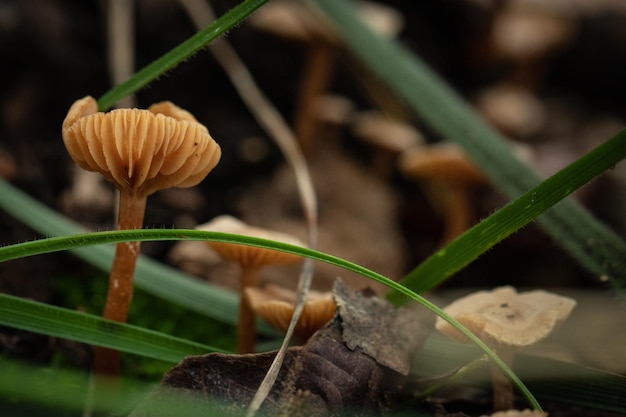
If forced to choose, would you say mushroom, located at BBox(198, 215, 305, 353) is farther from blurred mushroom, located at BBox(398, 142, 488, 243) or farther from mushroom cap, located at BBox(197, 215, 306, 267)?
blurred mushroom, located at BBox(398, 142, 488, 243)

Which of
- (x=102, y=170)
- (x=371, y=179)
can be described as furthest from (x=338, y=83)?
(x=102, y=170)

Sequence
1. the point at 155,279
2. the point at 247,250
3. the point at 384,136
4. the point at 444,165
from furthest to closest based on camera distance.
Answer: the point at 384,136, the point at 444,165, the point at 155,279, the point at 247,250

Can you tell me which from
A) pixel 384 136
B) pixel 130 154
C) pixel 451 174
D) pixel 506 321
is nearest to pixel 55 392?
pixel 130 154

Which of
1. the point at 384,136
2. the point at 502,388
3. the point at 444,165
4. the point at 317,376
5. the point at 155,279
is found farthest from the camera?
the point at 384,136

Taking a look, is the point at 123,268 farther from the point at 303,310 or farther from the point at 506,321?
the point at 506,321

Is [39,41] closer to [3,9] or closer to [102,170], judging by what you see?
[3,9]

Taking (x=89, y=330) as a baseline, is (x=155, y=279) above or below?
above

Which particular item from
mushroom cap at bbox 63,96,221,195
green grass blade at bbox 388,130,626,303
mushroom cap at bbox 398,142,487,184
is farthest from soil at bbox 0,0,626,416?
green grass blade at bbox 388,130,626,303

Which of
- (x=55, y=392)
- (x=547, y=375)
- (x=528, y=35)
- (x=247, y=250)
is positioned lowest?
(x=55, y=392)
